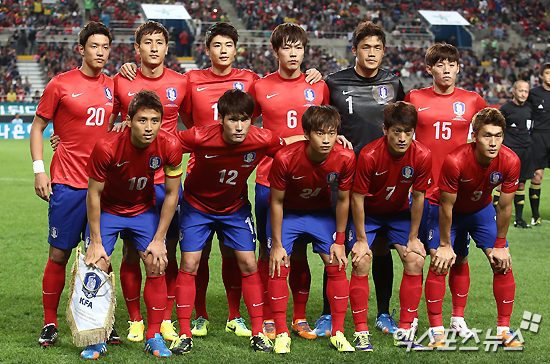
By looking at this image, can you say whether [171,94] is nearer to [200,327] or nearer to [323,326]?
[200,327]

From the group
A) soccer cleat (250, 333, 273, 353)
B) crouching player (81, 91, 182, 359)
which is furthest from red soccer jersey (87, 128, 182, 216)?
soccer cleat (250, 333, 273, 353)

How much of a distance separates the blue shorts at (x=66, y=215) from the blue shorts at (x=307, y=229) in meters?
1.54

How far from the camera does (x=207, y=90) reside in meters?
4.98

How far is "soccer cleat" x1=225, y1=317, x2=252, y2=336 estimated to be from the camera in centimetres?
482

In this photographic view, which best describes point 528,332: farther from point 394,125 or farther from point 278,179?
point 278,179

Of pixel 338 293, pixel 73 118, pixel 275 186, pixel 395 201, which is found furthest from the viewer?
pixel 73 118

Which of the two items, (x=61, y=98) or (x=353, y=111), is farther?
(x=353, y=111)

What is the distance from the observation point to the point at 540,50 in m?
37.0

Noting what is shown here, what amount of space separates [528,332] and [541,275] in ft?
7.43

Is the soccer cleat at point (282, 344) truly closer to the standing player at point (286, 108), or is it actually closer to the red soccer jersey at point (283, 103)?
the standing player at point (286, 108)

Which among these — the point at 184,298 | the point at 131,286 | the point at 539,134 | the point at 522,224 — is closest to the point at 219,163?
the point at 184,298

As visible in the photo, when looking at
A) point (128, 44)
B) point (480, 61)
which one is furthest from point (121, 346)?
point (480, 61)

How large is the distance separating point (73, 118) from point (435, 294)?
3271 millimetres

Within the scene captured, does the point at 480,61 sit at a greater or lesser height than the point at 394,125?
lesser
